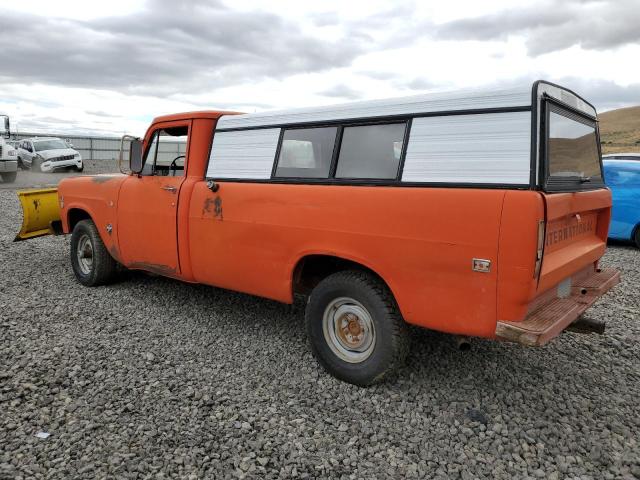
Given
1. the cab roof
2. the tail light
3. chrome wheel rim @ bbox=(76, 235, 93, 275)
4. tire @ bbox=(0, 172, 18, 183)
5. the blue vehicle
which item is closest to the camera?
the tail light

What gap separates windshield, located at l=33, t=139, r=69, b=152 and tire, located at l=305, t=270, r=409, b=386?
23.0m

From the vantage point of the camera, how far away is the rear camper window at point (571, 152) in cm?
305

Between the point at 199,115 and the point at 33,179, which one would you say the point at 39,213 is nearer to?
the point at 199,115

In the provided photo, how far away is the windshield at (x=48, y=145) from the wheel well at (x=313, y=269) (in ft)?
74.2

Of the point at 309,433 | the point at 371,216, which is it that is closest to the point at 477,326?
the point at 371,216

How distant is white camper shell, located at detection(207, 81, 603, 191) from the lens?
280 centimetres

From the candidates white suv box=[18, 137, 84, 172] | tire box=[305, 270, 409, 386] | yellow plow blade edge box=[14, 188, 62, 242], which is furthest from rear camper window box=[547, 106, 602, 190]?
white suv box=[18, 137, 84, 172]

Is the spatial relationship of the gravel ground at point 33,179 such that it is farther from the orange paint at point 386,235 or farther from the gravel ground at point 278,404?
the gravel ground at point 278,404

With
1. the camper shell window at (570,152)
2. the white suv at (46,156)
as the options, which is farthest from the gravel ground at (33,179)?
the camper shell window at (570,152)

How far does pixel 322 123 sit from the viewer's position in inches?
146

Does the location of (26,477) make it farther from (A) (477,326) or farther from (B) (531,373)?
(B) (531,373)

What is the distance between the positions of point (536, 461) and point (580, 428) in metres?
0.52

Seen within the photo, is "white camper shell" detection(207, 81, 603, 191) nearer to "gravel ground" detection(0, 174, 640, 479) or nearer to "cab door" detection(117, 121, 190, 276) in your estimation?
"cab door" detection(117, 121, 190, 276)

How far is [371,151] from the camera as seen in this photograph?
11.3ft
